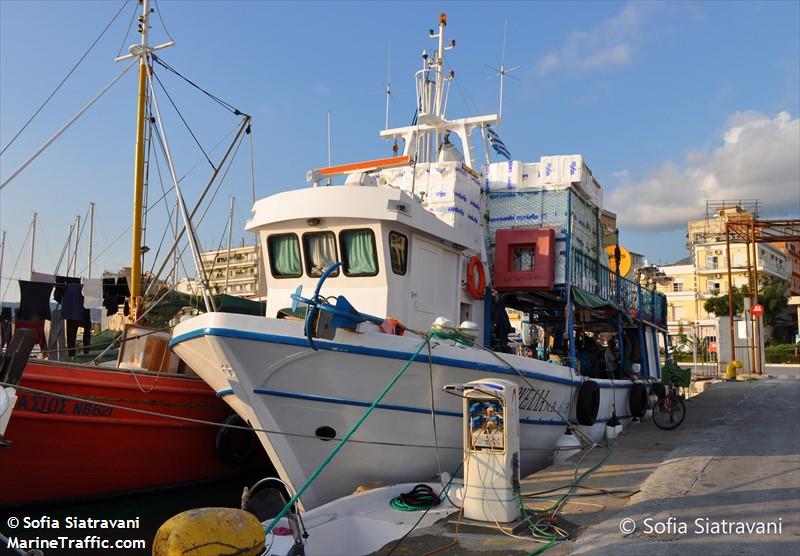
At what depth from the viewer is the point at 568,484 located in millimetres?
7211

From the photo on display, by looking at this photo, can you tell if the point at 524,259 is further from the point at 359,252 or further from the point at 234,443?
the point at 234,443

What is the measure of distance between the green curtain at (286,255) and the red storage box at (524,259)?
132 inches

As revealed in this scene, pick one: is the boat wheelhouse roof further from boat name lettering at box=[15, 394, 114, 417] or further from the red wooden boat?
boat name lettering at box=[15, 394, 114, 417]

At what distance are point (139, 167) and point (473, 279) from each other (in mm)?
6870

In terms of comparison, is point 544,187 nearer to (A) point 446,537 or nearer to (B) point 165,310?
(A) point 446,537

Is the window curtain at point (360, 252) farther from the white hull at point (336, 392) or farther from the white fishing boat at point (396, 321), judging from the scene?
the white hull at point (336, 392)

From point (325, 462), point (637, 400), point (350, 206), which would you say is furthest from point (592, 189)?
point (325, 462)

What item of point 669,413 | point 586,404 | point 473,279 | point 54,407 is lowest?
point 669,413

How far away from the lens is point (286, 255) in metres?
9.15

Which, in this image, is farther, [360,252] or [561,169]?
[561,169]

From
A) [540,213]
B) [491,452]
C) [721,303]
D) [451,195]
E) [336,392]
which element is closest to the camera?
[491,452]

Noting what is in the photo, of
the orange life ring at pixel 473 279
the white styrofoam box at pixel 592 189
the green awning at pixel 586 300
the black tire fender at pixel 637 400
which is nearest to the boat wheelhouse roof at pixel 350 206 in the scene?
the orange life ring at pixel 473 279

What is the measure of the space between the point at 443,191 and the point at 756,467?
5.43 metres

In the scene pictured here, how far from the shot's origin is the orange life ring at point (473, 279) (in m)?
9.93
